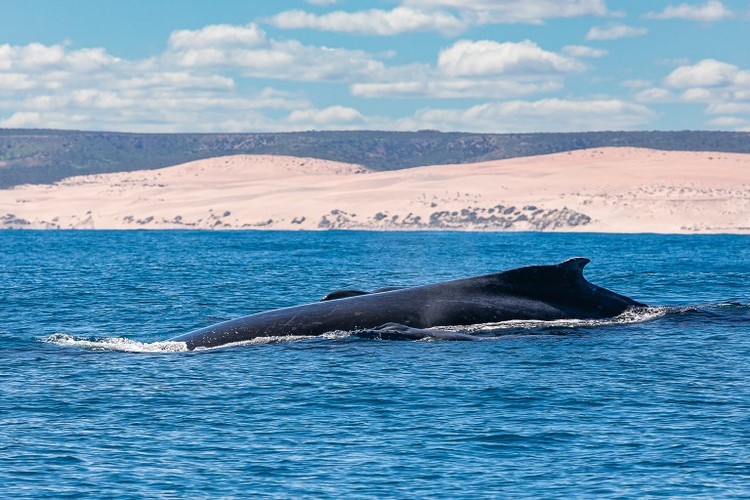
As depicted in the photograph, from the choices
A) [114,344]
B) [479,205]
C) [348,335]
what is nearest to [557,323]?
[348,335]

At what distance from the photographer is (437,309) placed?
2573cm

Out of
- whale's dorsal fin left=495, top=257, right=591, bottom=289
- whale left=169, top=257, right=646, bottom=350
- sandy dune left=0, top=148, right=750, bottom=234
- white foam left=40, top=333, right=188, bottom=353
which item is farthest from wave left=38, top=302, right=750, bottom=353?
sandy dune left=0, top=148, right=750, bottom=234

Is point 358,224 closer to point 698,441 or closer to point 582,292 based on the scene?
point 582,292

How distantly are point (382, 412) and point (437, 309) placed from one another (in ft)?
25.3

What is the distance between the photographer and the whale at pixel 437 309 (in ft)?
83.5

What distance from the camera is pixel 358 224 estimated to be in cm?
16600

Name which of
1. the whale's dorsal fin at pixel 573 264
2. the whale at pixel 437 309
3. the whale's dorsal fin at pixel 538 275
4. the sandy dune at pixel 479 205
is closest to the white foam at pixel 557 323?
the whale at pixel 437 309

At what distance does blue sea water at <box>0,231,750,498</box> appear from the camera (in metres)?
14.6

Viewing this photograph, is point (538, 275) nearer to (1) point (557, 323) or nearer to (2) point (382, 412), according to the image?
(1) point (557, 323)

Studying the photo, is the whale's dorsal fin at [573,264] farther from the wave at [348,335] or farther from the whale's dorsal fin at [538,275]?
the wave at [348,335]

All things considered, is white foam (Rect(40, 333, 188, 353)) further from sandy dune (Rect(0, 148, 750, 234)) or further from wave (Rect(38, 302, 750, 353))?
sandy dune (Rect(0, 148, 750, 234))

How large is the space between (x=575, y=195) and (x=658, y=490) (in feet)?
511

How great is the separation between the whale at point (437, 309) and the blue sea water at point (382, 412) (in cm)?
53

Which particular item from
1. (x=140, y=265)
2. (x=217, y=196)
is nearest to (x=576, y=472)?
(x=140, y=265)
